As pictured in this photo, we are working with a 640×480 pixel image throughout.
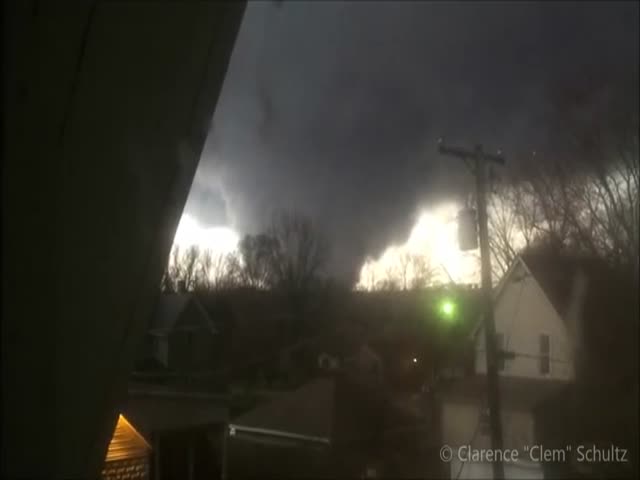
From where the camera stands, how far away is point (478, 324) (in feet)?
19.6

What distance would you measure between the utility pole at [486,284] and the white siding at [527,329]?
139 millimetres

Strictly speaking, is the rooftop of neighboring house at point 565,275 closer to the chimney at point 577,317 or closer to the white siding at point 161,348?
the chimney at point 577,317

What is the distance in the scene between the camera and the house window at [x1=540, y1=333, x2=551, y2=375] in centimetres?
522

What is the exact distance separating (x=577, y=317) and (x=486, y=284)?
2.21 feet

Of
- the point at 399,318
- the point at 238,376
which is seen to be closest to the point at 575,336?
the point at 399,318

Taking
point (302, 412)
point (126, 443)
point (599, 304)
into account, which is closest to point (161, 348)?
point (126, 443)

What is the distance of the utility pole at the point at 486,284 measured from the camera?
534 centimetres

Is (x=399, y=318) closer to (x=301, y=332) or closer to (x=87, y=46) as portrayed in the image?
(x=301, y=332)

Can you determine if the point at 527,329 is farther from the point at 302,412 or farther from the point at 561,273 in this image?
the point at 302,412

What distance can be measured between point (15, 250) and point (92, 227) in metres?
0.11

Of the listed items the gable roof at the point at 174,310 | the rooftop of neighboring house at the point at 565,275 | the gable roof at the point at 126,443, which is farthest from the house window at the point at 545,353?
the gable roof at the point at 126,443

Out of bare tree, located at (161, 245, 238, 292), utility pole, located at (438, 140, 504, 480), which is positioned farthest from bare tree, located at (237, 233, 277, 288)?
utility pole, located at (438, 140, 504, 480)

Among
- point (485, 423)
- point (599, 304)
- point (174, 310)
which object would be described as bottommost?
point (485, 423)

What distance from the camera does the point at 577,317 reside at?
5.35m
